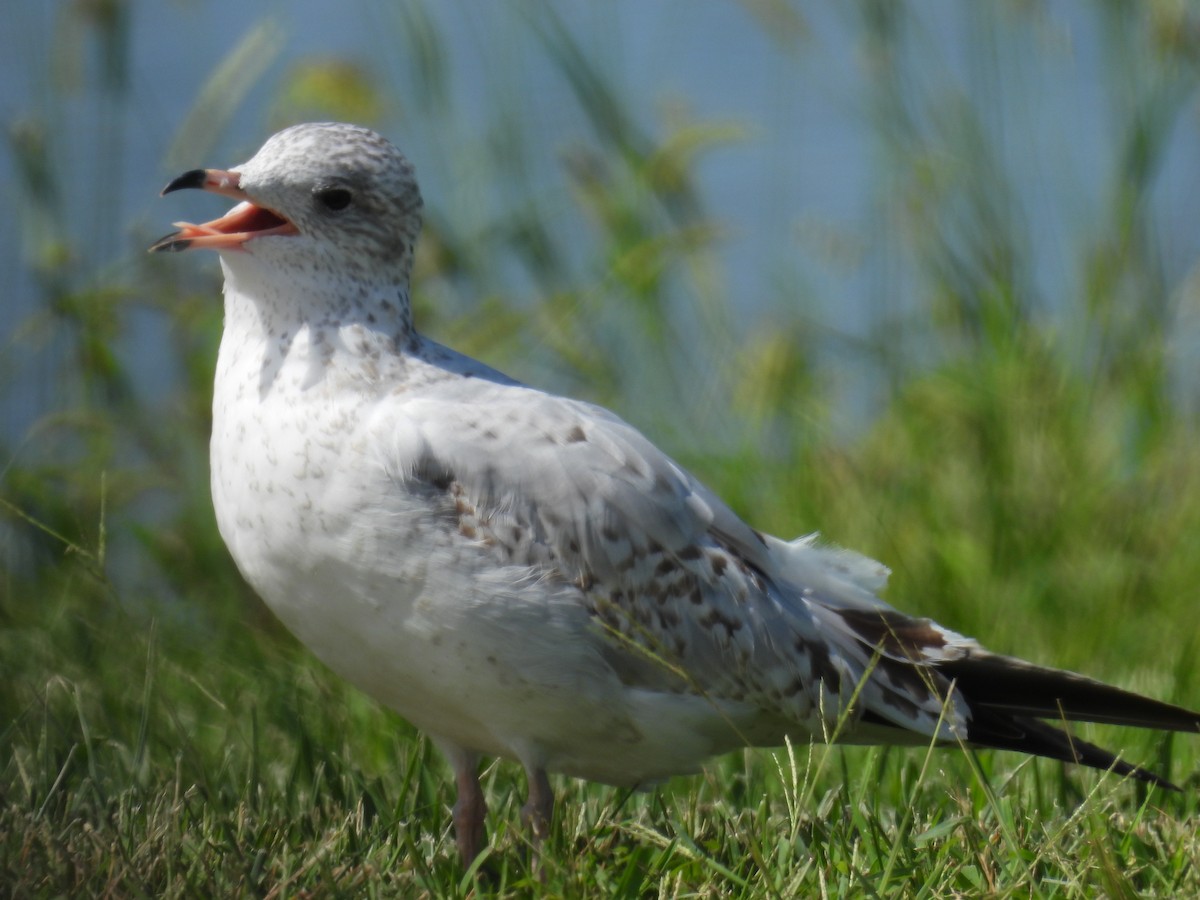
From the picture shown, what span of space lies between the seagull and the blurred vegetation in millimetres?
158

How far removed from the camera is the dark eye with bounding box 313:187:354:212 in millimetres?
3256

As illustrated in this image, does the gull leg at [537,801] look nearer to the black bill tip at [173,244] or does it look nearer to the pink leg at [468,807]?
the pink leg at [468,807]

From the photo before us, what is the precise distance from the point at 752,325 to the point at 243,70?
7.97ft

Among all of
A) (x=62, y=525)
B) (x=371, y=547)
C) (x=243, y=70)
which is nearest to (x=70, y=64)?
(x=243, y=70)

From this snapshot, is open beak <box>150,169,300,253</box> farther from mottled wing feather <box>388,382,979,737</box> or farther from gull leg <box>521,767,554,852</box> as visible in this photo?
gull leg <box>521,767,554,852</box>

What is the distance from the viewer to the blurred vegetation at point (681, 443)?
3.29 m

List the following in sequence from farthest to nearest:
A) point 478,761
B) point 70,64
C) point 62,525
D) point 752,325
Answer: point 752,325
point 62,525
point 70,64
point 478,761

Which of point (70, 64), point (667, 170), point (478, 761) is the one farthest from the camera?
point (667, 170)

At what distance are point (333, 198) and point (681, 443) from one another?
92.2 inches

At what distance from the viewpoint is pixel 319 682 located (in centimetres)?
371

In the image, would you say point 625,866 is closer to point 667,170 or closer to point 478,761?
point 478,761

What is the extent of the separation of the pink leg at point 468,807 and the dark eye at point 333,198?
109 cm

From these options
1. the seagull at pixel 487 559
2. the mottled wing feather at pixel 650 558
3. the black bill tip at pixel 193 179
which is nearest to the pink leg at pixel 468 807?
the seagull at pixel 487 559

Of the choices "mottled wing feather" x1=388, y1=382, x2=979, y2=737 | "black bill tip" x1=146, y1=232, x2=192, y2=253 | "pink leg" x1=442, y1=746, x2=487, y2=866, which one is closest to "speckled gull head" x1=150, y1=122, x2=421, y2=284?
"black bill tip" x1=146, y1=232, x2=192, y2=253
